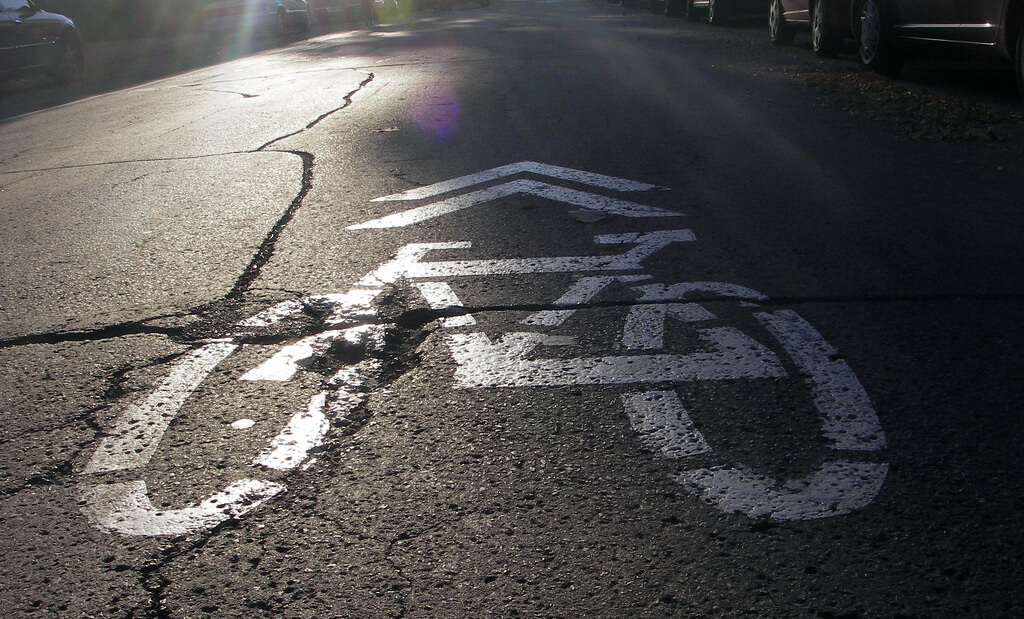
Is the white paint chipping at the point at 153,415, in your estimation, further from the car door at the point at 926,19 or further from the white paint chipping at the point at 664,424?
the car door at the point at 926,19

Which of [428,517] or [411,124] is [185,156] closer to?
[411,124]

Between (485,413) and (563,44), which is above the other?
(563,44)

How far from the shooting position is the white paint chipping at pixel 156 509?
95.4 inches

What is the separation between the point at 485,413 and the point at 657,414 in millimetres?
521

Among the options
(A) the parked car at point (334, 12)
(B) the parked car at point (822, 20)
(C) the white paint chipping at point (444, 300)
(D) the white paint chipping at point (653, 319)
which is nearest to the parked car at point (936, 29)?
(B) the parked car at point (822, 20)

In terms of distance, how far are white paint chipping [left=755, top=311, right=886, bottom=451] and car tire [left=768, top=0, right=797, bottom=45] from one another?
11637 mm

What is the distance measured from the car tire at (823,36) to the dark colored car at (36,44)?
11.8 m

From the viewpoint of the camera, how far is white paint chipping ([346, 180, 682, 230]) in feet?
16.9

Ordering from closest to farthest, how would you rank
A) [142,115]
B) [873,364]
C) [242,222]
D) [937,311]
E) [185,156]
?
[873,364] → [937,311] → [242,222] → [185,156] → [142,115]

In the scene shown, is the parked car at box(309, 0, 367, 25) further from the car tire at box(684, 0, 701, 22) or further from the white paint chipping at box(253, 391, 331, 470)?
the white paint chipping at box(253, 391, 331, 470)

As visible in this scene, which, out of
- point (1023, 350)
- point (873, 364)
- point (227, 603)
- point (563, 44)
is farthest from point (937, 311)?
point (563, 44)

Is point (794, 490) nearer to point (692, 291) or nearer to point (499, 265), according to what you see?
point (692, 291)

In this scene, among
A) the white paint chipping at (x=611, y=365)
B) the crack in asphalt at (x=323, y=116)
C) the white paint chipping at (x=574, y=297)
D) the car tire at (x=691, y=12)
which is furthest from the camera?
the car tire at (x=691, y=12)

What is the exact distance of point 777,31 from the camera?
14422 mm
